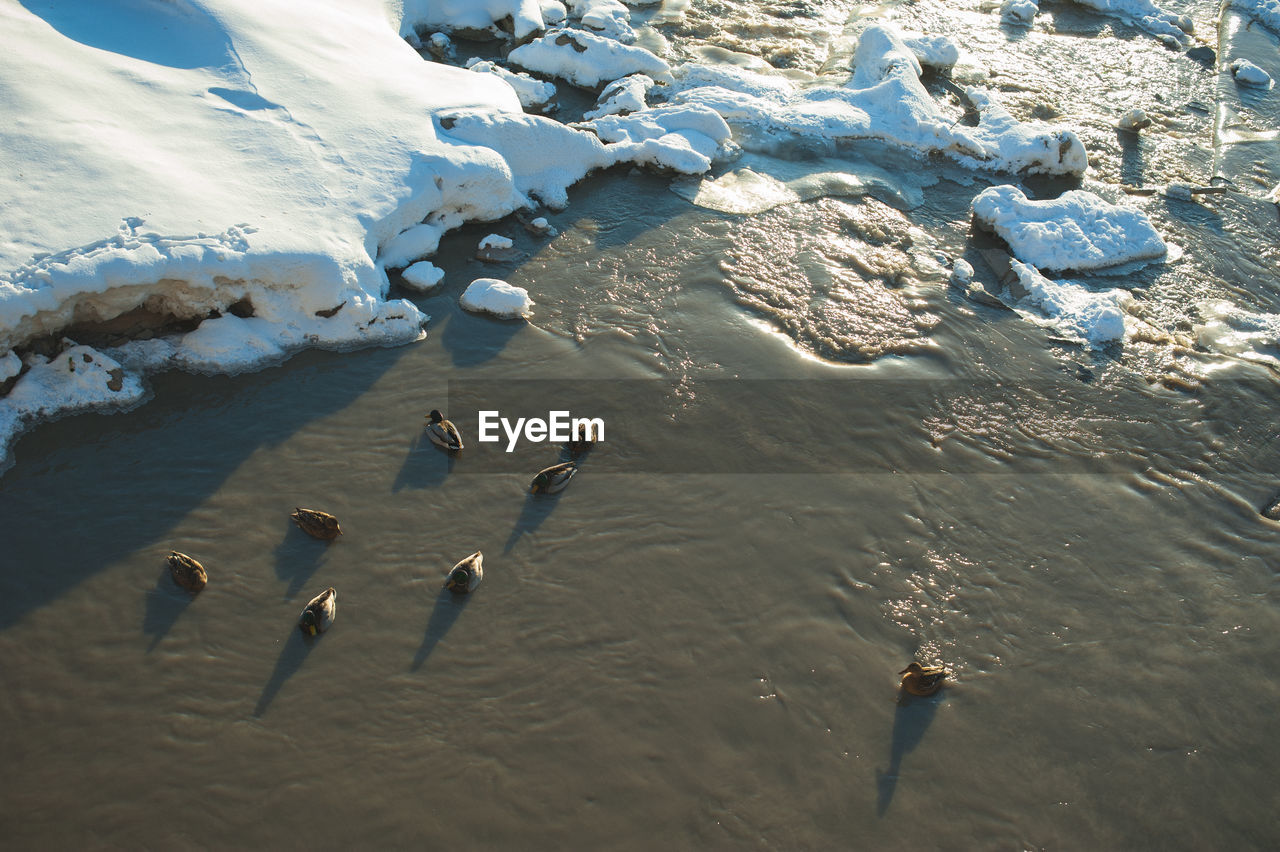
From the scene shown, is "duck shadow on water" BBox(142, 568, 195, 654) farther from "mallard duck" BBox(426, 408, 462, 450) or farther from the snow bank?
the snow bank

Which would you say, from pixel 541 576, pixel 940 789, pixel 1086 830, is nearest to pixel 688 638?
pixel 541 576

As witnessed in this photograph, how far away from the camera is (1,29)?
7926 millimetres

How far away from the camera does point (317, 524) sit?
6035 mm

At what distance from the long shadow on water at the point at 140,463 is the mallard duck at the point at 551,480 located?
6.23ft

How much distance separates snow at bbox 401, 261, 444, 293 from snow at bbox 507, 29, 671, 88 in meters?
5.16

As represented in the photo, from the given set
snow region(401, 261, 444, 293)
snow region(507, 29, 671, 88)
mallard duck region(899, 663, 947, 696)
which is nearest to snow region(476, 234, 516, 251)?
snow region(401, 261, 444, 293)

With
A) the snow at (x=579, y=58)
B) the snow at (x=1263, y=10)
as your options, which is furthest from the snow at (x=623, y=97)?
the snow at (x=1263, y=10)

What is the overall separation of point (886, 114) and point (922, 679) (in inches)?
352

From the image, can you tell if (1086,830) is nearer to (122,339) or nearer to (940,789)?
(940,789)

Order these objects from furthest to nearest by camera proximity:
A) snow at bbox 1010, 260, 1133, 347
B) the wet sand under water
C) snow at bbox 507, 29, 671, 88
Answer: snow at bbox 507, 29, 671, 88 → snow at bbox 1010, 260, 1133, 347 → the wet sand under water

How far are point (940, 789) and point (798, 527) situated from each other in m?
2.13

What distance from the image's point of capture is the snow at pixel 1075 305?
8.76m

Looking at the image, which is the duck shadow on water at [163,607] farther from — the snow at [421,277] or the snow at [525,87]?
the snow at [525,87]

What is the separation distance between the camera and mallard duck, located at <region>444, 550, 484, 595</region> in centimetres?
582
